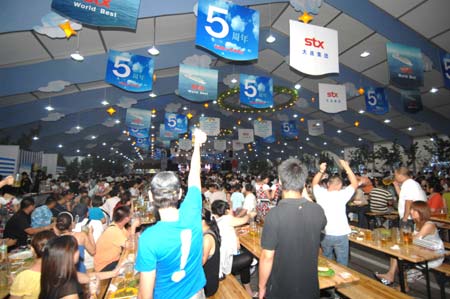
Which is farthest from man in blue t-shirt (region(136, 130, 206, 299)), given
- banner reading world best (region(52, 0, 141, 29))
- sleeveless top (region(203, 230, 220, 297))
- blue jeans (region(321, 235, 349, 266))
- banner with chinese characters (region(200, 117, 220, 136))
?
banner with chinese characters (region(200, 117, 220, 136))

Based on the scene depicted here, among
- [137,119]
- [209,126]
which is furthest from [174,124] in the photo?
[137,119]

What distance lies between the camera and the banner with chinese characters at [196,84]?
798cm

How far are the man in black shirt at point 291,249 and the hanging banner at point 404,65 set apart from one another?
23.8ft

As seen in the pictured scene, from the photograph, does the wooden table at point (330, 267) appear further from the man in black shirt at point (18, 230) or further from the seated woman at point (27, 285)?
the man in black shirt at point (18, 230)

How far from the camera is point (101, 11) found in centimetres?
399

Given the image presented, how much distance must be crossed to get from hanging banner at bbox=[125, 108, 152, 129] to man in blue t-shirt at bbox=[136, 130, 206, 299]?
39.1ft

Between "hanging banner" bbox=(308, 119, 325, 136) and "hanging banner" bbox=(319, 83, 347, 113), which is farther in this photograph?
"hanging banner" bbox=(308, 119, 325, 136)

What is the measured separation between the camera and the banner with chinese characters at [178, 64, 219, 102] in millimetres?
7977

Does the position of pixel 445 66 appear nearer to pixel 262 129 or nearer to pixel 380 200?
pixel 380 200

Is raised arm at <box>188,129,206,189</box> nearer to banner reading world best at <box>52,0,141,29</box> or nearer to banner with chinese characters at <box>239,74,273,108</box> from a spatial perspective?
banner reading world best at <box>52,0,141,29</box>

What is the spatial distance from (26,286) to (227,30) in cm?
515

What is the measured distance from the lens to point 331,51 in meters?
5.74

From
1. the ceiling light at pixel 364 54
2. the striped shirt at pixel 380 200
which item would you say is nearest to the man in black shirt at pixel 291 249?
the striped shirt at pixel 380 200

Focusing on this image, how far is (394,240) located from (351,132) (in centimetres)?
2031
